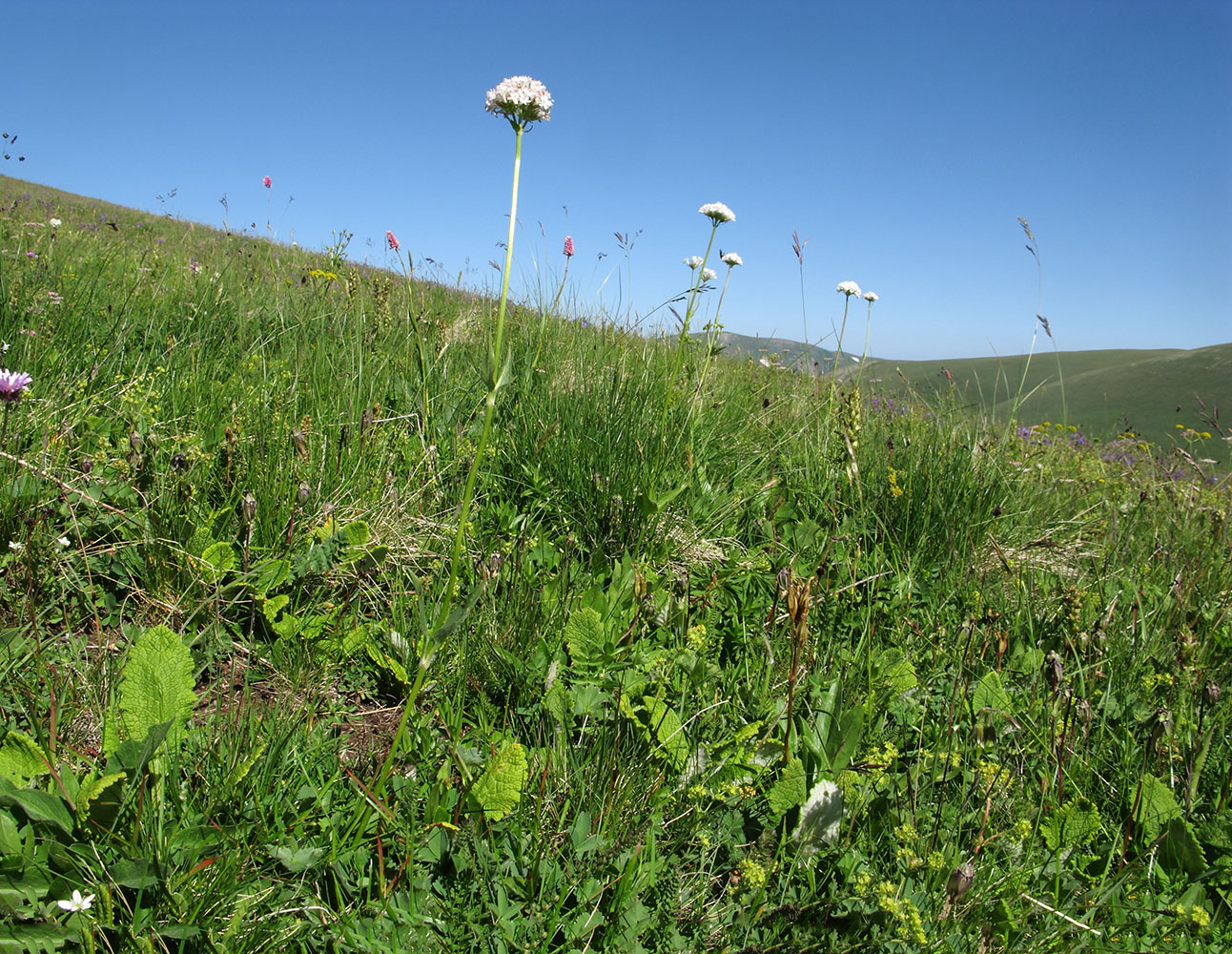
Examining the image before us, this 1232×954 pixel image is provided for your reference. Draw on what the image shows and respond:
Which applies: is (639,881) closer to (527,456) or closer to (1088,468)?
(527,456)

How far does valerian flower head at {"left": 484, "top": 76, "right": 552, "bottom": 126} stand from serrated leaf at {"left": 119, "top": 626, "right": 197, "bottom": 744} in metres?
1.15

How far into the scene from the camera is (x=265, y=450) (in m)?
2.07

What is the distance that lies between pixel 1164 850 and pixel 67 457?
2.79 m

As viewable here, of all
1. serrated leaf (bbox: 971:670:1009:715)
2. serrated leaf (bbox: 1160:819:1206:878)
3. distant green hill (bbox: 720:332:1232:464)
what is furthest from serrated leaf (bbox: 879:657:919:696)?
distant green hill (bbox: 720:332:1232:464)

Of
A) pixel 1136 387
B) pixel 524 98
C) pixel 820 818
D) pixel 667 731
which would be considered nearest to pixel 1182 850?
pixel 820 818

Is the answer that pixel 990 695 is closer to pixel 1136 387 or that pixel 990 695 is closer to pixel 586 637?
pixel 586 637

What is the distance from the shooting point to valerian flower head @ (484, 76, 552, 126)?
1.15 m

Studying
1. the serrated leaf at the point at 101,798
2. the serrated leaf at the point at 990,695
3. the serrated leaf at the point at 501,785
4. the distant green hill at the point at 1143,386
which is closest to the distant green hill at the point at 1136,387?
the distant green hill at the point at 1143,386

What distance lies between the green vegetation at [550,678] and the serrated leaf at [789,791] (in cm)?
3

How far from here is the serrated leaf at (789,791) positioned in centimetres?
131

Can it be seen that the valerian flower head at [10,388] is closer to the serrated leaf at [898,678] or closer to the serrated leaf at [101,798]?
the serrated leaf at [101,798]

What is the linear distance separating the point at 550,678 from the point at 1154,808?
134 centimetres

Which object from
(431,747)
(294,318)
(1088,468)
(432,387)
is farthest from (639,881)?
(1088,468)

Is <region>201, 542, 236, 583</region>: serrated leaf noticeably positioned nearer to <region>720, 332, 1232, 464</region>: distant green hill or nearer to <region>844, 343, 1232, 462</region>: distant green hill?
<region>720, 332, 1232, 464</region>: distant green hill
